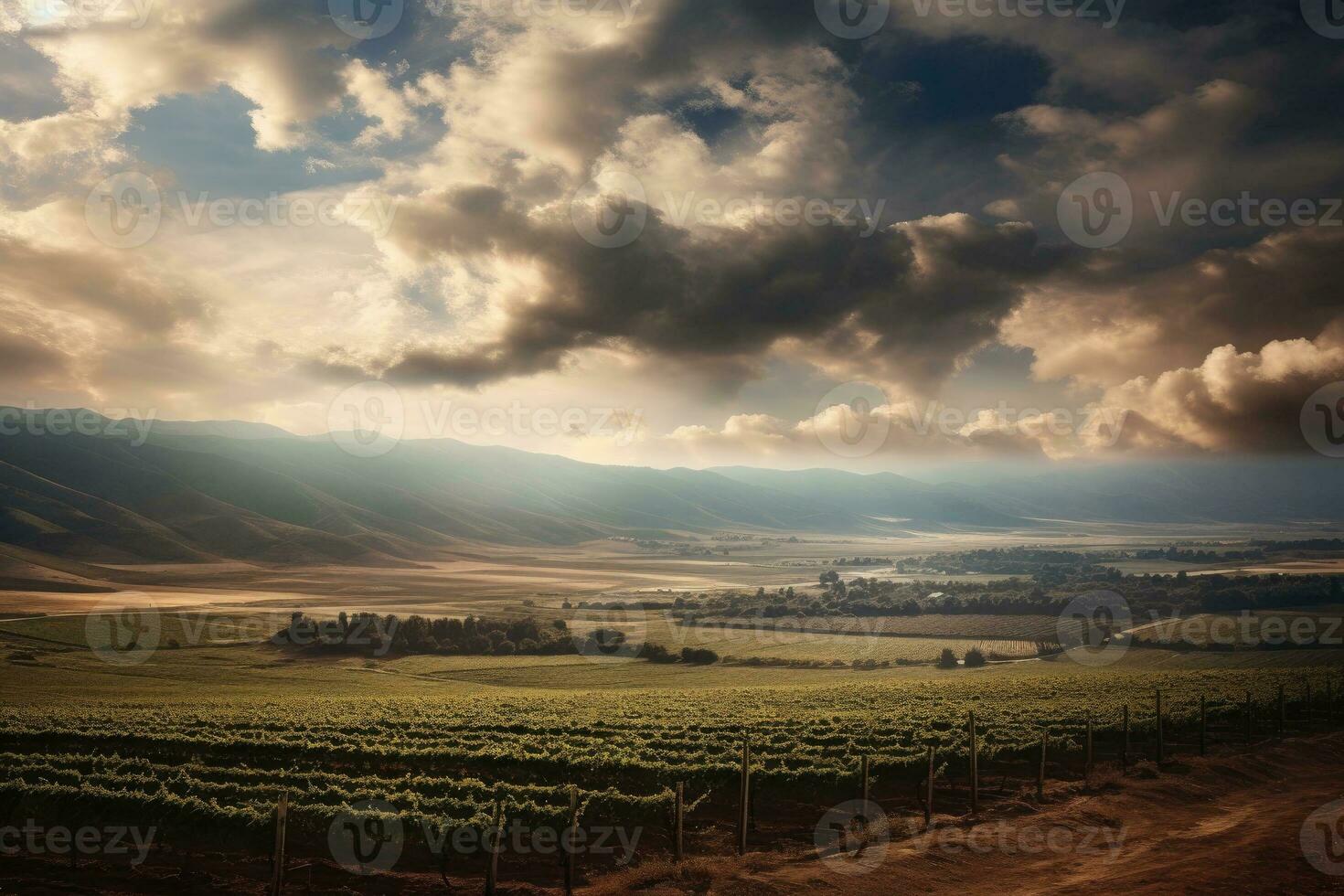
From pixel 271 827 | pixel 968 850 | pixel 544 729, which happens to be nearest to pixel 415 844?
pixel 271 827

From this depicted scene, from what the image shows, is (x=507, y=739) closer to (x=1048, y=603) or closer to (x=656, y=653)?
(x=656, y=653)

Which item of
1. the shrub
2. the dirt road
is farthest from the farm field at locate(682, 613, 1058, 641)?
the dirt road

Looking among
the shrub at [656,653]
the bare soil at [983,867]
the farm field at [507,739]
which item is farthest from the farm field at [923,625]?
the bare soil at [983,867]

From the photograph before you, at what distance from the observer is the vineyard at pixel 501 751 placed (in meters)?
24.4

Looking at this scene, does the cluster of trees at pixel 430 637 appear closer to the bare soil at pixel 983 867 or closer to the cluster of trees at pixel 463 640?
the cluster of trees at pixel 463 640

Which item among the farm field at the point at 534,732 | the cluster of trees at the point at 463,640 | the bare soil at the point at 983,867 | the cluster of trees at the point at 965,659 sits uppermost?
the bare soil at the point at 983,867

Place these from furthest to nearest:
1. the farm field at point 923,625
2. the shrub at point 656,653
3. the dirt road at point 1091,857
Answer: the farm field at point 923,625 → the shrub at point 656,653 → the dirt road at point 1091,857

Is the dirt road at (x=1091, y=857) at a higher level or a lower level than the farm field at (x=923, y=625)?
higher

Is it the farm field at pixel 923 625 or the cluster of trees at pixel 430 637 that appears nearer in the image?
the cluster of trees at pixel 430 637

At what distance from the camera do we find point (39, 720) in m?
44.7

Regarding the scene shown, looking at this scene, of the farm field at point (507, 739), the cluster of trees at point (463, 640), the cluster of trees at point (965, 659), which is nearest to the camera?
the farm field at point (507, 739)

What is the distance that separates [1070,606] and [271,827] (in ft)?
607

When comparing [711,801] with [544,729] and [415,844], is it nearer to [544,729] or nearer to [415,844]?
[415,844]

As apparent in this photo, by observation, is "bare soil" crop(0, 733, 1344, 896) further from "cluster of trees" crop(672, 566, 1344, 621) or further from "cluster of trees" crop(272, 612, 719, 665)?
"cluster of trees" crop(672, 566, 1344, 621)
